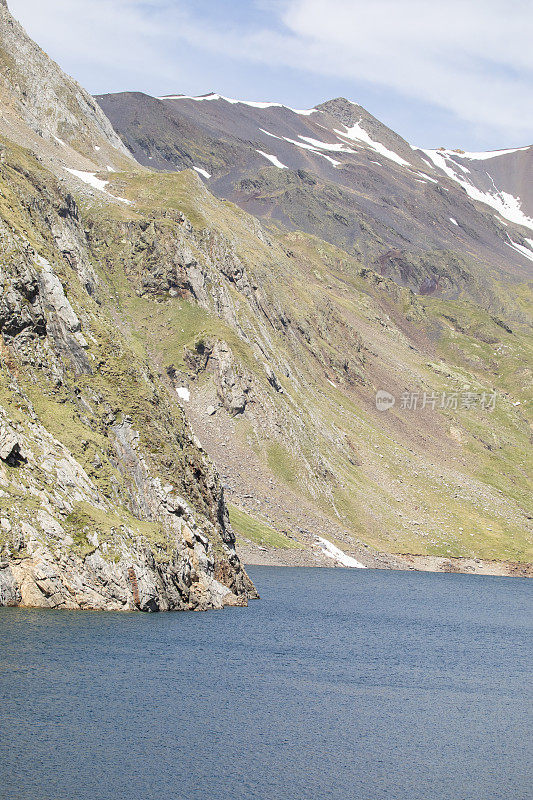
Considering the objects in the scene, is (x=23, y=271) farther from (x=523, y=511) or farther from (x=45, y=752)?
(x=523, y=511)

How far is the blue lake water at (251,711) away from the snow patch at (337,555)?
47.8 metres

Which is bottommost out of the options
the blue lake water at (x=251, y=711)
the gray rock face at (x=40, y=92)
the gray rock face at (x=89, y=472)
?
the blue lake water at (x=251, y=711)

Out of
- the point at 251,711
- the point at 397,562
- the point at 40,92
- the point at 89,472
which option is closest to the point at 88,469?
the point at 89,472

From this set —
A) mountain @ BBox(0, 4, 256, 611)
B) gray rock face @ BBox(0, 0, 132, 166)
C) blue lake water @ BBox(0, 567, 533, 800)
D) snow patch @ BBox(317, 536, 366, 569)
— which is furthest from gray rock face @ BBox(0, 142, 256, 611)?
gray rock face @ BBox(0, 0, 132, 166)

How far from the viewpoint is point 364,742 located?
136 ft

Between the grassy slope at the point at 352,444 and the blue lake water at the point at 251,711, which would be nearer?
the blue lake water at the point at 251,711

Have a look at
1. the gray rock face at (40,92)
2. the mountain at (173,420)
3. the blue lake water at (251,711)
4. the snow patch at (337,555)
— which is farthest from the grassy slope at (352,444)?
the blue lake water at (251,711)

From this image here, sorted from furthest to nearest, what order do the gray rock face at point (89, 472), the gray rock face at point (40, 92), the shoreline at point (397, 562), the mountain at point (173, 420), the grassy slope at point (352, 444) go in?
the gray rock face at point (40, 92) → the grassy slope at point (352, 444) → the shoreline at point (397, 562) → the mountain at point (173, 420) → the gray rock face at point (89, 472)

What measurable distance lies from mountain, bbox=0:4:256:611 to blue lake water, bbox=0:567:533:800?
2697mm

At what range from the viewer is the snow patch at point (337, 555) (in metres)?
123

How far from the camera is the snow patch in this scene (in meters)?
123

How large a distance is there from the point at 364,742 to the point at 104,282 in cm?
12002

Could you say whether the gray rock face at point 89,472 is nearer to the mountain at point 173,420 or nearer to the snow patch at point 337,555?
the mountain at point 173,420

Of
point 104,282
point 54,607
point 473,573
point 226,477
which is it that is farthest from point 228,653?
point 104,282
